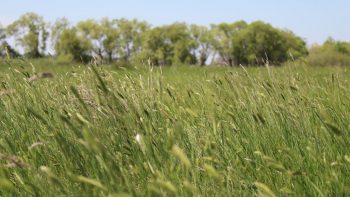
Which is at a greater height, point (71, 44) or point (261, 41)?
point (261, 41)

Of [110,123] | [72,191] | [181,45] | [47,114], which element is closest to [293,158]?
[110,123]

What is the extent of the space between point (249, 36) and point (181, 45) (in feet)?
31.6

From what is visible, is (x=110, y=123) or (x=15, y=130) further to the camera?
(x=15, y=130)

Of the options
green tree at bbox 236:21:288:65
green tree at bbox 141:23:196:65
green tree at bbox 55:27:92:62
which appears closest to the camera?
green tree at bbox 55:27:92:62

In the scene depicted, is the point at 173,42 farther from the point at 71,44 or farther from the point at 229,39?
the point at 71,44

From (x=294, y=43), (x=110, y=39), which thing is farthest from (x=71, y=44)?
(x=294, y=43)

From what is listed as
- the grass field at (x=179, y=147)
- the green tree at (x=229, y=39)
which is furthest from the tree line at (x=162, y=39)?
the grass field at (x=179, y=147)

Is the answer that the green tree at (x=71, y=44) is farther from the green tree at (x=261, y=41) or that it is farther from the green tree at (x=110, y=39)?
the green tree at (x=261, y=41)

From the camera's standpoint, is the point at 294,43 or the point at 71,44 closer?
the point at 71,44

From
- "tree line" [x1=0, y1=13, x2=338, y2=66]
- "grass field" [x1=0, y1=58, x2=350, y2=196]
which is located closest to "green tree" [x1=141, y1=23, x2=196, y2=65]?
"tree line" [x1=0, y1=13, x2=338, y2=66]

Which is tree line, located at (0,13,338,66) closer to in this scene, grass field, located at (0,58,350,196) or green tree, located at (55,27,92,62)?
green tree, located at (55,27,92,62)

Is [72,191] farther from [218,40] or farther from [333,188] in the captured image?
[218,40]

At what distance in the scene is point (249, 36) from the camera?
59562 mm

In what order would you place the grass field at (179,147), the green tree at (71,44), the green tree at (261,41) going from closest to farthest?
the grass field at (179,147) → the green tree at (71,44) → the green tree at (261,41)
